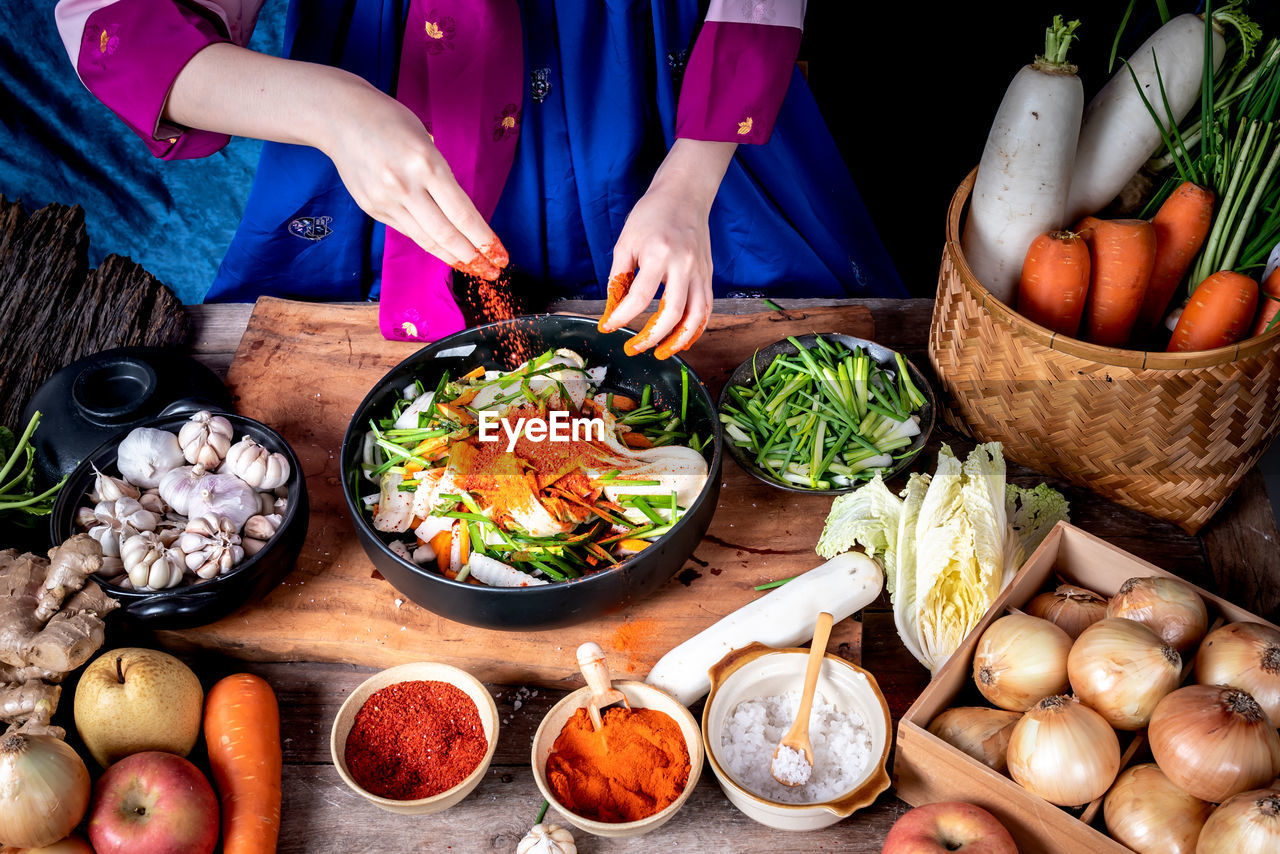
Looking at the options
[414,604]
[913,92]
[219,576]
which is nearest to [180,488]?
[219,576]

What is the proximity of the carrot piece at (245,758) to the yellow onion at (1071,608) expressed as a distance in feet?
3.69

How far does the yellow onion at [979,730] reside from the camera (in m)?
1.18

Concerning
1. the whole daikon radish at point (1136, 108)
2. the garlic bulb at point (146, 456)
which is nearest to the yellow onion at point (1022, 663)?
the whole daikon radish at point (1136, 108)

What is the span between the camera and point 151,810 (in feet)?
3.92

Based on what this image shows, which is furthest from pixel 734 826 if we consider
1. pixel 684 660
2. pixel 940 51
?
pixel 940 51

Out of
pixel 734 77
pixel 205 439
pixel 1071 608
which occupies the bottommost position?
Answer: pixel 205 439

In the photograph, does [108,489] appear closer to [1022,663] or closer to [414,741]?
[414,741]

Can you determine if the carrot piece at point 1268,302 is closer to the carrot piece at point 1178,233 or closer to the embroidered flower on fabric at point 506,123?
the carrot piece at point 1178,233

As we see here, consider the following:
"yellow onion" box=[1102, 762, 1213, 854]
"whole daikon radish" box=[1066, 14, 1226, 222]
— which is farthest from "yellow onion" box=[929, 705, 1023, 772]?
"whole daikon radish" box=[1066, 14, 1226, 222]

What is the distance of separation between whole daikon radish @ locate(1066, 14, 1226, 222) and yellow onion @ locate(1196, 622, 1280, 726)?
0.80 m

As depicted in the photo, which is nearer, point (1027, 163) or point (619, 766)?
point (619, 766)

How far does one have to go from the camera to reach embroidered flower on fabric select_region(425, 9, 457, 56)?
1.74 m

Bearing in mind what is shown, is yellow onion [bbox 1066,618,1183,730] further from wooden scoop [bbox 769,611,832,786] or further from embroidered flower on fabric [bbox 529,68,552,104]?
embroidered flower on fabric [bbox 529,68,552,104]

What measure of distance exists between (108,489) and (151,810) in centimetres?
51
